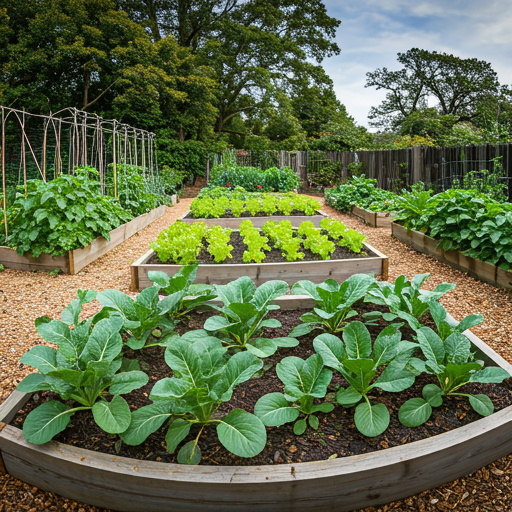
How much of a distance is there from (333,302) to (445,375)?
70cm

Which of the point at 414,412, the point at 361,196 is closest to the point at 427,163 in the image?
the point at 361,196

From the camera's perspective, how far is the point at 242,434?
1.48 m

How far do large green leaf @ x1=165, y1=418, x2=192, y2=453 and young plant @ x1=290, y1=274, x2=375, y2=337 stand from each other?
874 millimetres

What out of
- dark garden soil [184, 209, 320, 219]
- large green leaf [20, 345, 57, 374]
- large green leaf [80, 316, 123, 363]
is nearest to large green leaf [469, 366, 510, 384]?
large green leaf [80, 316, 123, 363]

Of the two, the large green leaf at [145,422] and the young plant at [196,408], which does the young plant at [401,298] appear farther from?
the large green leaf at [145,422]

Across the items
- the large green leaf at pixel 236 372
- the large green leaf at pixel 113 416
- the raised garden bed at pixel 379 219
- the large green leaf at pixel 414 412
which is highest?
the raised garden bed at pixel 379 219

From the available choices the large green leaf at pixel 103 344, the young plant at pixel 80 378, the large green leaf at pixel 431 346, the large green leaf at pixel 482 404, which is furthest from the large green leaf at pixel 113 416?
the large green leaf at pixel 482 404

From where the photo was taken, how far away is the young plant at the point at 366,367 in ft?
5.35

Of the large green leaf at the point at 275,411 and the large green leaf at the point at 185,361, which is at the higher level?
the large green leaf at the point at 185,361

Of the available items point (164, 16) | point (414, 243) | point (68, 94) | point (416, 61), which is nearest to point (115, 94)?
point (68, 94)

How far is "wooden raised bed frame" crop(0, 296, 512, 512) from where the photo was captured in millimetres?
1375

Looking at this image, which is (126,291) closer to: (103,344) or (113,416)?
(103,344)

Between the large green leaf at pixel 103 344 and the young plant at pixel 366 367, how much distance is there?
0.91m

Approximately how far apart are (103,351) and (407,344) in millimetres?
1381
